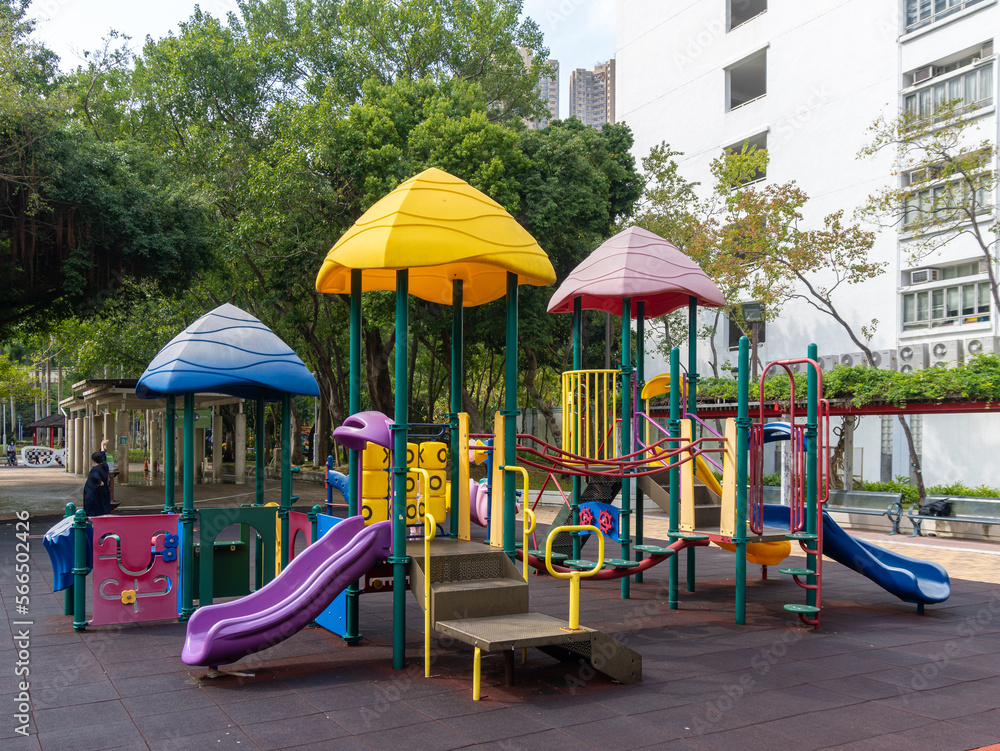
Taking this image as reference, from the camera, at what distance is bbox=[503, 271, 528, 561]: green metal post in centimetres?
660

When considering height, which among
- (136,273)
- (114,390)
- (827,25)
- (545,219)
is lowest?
(114,390)

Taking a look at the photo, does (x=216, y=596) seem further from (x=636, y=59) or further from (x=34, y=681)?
(x=636, y=59)

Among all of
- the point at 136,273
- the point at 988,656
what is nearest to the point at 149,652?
the point at 988,656

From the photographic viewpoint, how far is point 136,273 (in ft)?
58.8

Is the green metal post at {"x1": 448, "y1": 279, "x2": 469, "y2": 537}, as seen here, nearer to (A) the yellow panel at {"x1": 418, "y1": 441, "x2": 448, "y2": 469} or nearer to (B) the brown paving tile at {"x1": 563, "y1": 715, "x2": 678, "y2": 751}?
(A) the yellow panel at {"x1": 418, "y1": 441, "x2": 448, "y2": 469}

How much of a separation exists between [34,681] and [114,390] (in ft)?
55.1

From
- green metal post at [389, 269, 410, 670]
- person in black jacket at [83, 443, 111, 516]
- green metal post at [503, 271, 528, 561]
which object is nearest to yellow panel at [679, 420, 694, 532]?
green metal post at [503, 271, 528, 561]

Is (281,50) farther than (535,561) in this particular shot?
Yes

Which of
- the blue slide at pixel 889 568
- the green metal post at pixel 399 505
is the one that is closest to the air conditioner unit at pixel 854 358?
the blue slide at pixel 889 568

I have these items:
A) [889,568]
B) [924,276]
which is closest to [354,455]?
[889,568]

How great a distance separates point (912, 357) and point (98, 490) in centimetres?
2084

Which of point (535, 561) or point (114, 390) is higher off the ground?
point (114, 390)

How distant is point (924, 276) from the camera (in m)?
24.2

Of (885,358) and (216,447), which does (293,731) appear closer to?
(216,447)
